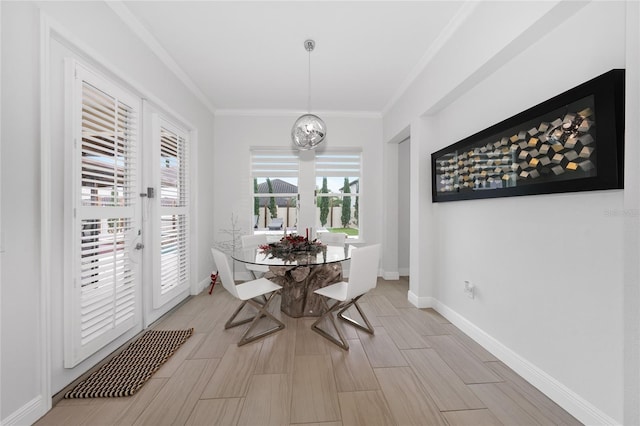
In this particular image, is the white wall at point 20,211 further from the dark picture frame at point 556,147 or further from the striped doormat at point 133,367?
the dark picture frame at point 556,147

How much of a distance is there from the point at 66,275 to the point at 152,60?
2151 mm

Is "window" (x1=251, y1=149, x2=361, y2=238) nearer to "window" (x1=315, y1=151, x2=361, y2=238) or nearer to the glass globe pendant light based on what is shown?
"window" (x1=315, y1=151, x2=361, y2=238)

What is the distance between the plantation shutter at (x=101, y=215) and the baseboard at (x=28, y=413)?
9.3 inches

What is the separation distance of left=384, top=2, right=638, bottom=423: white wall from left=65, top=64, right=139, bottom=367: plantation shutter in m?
2.97

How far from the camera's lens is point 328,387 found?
5.71 ft

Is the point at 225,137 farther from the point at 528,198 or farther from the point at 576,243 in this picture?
the point at 576,243

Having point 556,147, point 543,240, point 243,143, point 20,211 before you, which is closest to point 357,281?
point 543,240

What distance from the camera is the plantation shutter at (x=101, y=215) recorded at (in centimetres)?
177

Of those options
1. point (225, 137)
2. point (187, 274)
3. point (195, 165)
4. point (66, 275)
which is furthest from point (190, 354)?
point (225, 137)

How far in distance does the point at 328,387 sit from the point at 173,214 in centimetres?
255

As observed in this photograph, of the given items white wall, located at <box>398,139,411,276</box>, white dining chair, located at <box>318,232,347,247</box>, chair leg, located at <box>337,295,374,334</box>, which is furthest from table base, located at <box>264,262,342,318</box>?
white wall, located at <box>398,139,411,276</box>

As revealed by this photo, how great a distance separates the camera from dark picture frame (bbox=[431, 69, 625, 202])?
4.14 feet

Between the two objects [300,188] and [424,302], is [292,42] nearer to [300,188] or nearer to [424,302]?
[300,188]

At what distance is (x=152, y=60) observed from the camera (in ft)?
8.49
